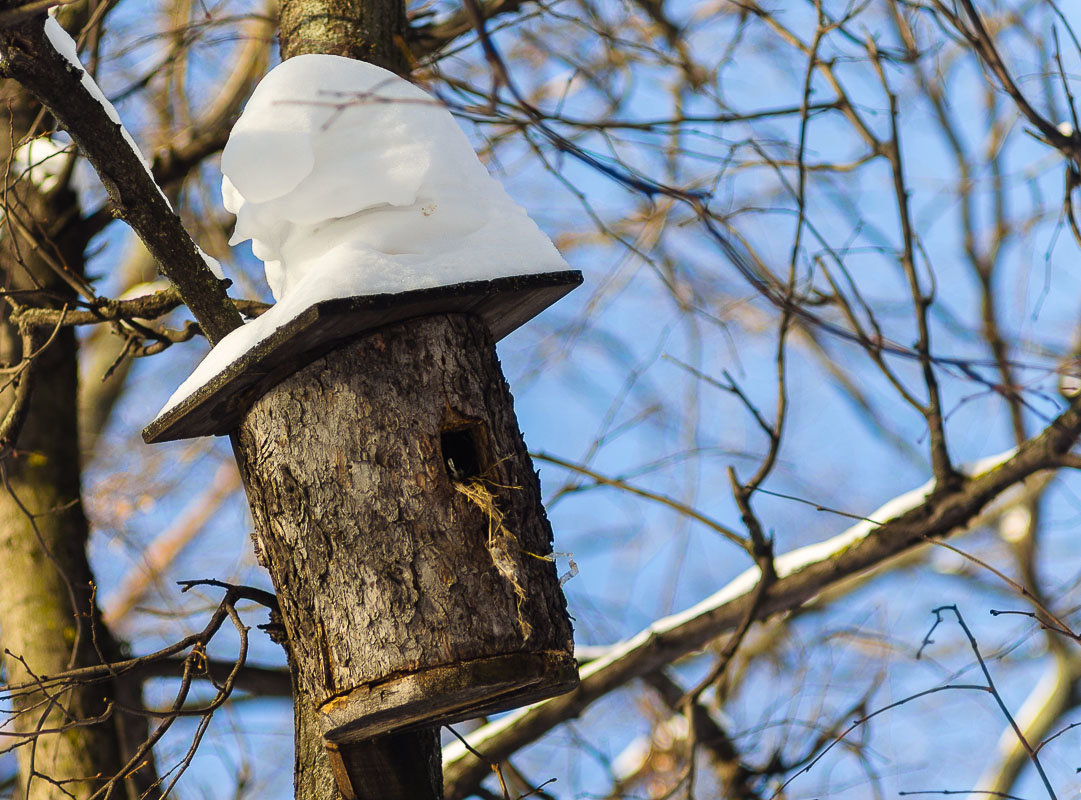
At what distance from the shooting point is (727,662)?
106 inches

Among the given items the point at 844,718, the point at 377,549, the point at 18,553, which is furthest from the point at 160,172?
the point at 844,718

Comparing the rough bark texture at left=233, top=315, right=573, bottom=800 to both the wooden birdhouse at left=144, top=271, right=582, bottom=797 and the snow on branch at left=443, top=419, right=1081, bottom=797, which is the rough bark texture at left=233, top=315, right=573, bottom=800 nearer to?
the wooden birdhouse at left=144, top=271, right=582, bottom=797

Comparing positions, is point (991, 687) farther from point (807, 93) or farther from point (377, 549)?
point (807, 93)

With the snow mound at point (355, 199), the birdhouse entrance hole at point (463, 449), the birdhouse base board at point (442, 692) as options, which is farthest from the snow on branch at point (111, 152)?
the birdhouse base board at point (442, 692)

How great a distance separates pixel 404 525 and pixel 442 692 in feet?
0.98

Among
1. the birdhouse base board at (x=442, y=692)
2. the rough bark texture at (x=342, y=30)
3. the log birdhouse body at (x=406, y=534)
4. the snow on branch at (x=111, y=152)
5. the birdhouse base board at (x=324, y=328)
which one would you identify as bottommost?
the birdhouse base board at (x=442, y=692)

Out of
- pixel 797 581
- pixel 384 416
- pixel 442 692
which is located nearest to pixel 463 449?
pixel 384 416

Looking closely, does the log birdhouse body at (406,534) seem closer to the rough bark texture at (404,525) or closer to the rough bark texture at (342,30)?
the rough bark texture at (404,525)

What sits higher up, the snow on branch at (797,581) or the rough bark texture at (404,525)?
the rough bark texture at (404,525)

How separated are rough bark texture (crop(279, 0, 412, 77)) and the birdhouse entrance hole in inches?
45.6

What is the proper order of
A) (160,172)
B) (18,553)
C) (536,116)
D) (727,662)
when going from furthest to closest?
(160,172)
(18,553)
(727,662)
(536,116)

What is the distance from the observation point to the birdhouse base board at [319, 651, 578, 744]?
166 cm

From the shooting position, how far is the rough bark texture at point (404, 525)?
66.9 inches

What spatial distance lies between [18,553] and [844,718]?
245 cm
